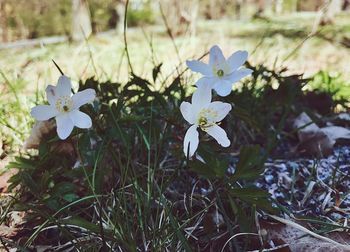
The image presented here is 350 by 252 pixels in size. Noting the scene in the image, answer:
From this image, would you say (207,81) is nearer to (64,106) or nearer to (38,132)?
(64,106)

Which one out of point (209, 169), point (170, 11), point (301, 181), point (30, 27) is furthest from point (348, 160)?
point (30, 27)

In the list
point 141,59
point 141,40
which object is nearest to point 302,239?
point 141,59

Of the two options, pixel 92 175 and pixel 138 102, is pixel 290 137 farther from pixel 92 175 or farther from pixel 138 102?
pixel 92 175

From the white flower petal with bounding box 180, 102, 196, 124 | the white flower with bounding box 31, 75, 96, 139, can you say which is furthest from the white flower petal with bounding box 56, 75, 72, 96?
the white flower petal with bounding box 180, 102, 196, 124

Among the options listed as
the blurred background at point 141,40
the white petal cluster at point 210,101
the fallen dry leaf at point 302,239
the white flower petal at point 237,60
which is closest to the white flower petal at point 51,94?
the white petal cluster at point 210,101

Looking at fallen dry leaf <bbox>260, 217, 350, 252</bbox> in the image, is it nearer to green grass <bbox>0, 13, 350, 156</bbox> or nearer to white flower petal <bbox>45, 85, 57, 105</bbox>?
white flower petal <bbox>45, 85, 57, 105</bbox>

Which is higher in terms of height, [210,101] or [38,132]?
[210,101]

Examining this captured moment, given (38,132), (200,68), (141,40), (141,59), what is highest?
(200,68)

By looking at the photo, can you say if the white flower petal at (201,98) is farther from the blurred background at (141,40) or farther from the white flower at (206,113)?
the blurred background at (141,40)
